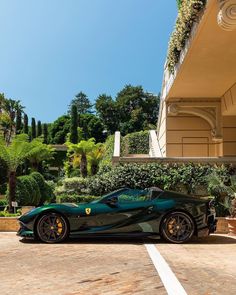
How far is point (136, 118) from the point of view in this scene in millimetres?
61562

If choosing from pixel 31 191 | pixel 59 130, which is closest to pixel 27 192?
pixel 31 191

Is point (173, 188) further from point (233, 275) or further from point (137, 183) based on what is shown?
point (233, 275)

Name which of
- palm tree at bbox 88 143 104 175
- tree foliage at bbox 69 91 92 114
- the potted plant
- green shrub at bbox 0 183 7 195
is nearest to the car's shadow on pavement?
the potted plant

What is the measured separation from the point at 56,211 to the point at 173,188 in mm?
6732

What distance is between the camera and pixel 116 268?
5.85 m

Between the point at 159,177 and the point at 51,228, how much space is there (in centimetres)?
675

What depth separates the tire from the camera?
861cm

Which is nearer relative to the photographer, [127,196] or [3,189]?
[127,196]

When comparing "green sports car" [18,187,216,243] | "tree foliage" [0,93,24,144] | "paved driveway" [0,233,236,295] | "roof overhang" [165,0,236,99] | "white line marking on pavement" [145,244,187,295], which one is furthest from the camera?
"tree foliage" [0,93,24,144]

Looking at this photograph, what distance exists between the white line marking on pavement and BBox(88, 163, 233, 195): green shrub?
23.5 ft

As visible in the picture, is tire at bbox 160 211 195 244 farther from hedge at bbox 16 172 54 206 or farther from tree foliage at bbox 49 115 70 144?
tree foliage at bbox 49 115 70 144

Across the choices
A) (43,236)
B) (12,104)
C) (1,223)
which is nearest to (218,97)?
(1,223)

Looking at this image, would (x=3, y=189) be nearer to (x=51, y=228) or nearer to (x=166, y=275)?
(x=51, y=228)

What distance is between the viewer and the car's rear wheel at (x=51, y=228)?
28.0 feet
